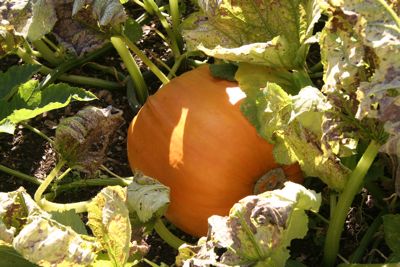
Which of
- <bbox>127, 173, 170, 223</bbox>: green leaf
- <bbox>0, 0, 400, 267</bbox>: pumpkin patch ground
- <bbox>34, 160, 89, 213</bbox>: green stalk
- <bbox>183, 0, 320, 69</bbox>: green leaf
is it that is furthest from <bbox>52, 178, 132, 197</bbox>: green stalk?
<bbox>183, 0, 320, 69</bbox>: green leaf

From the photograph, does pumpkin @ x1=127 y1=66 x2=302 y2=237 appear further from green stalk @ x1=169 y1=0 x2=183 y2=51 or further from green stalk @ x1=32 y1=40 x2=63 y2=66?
green stalk @ x1=32 y1=40 x2=63 y2=66

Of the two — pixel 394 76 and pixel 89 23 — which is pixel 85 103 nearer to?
pixel 89 23

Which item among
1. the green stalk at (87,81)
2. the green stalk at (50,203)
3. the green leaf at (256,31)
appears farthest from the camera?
the green stalk at (87,81)

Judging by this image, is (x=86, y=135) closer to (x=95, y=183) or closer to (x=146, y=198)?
(x=95, y=183)

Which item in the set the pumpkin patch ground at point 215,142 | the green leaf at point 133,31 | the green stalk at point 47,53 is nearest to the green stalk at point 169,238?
Result: the pumpkin patch ground at point 215,142

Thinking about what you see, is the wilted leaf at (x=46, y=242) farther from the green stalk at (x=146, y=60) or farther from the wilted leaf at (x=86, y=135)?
the green stalk at (x=146, y=60)

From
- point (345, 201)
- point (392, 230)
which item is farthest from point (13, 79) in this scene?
point (392, 230)
